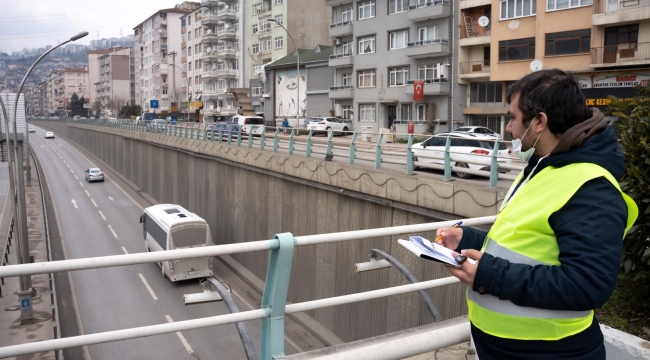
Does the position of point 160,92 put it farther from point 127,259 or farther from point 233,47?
point 127,259

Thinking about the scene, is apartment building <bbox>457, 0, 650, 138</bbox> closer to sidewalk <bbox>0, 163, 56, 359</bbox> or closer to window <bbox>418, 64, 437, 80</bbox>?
window <bbox>418, 64, 437, 80</bbox>

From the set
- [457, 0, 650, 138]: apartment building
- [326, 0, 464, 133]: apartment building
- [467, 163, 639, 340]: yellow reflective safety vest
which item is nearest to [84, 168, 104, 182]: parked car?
[326, 0, 464, 133]: apartment building

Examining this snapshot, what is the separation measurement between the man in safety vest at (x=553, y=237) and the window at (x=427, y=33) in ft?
137

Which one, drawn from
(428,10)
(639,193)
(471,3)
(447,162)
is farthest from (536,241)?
(428,10)

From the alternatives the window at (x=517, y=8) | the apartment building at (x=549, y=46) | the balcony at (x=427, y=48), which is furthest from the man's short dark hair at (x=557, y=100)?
Result: the balcony at (x=427, y=48)

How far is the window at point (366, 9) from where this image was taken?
47250 mm

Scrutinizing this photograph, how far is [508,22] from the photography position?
1422 inches

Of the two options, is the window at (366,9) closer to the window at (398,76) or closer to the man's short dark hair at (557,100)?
the window at (398,76)

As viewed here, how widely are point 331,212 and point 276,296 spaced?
50.9 feet

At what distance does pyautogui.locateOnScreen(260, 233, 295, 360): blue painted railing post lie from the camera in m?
3.03

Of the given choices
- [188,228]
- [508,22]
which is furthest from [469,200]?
[508,22]

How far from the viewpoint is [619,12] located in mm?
29656

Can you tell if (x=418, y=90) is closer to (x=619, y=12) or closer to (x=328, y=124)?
(x=328, y=124)

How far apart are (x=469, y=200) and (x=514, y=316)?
402 inches
